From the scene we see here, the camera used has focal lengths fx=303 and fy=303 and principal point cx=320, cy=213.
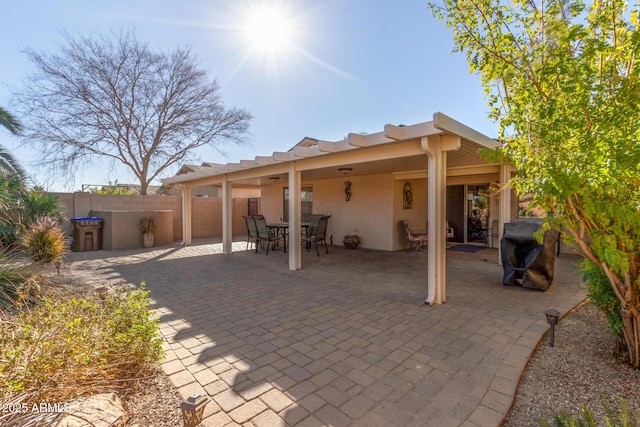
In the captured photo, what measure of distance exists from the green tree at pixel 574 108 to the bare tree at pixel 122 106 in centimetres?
1445

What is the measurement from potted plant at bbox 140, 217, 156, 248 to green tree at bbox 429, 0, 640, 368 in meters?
10.4

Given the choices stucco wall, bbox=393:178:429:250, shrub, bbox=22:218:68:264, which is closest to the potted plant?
shrub, bbox=22:218:68:264

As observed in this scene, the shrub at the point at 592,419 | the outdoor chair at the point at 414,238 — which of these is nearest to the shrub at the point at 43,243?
the shrub at the point at 592,419

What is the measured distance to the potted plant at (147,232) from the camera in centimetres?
1009

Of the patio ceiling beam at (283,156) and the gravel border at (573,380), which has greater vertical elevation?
the patio ceiling beam at (283,156)

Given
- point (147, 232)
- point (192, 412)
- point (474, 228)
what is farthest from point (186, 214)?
point (192, 412)

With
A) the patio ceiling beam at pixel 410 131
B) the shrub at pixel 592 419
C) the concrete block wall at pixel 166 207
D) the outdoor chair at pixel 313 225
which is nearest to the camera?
the shrub at pixel 592 419

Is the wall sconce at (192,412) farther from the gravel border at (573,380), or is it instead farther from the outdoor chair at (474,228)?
the outdoor chair at (474,228)

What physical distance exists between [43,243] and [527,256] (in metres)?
8.92

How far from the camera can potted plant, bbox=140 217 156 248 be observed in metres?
10.1

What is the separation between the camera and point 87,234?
952 centimetres

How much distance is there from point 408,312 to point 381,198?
18.1ft

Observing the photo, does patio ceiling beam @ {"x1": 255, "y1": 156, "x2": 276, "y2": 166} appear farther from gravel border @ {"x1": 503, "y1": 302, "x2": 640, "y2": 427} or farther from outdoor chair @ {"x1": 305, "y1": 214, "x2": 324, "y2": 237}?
gravel border @ {"x1": 503, "y1": 302, "x2": 640, "y2": 427}

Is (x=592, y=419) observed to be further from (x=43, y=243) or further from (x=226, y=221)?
(x=226, y=221)
